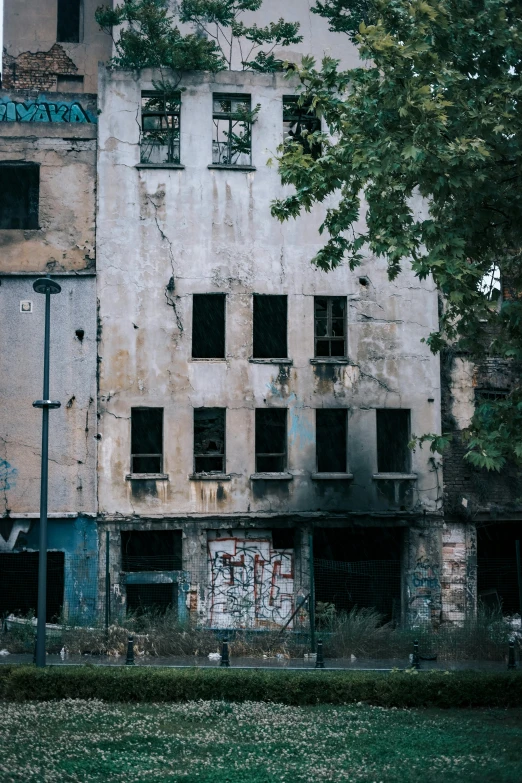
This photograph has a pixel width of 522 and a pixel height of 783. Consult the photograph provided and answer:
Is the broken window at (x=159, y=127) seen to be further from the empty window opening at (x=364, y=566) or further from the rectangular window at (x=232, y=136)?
the empty window opening at (x=364, y=566)

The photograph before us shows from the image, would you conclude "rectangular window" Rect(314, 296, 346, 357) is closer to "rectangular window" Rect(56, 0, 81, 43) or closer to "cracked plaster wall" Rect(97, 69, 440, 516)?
"cracked plaster wall" Rect(97, 69, 440, 516)

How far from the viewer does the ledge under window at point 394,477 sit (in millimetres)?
25344

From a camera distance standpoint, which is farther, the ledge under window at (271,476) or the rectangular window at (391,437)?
the rectangular window at (391,437)

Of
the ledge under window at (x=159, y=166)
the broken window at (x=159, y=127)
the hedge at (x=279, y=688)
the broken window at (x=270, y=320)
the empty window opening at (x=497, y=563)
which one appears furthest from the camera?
the broken window at (x=159, y=127)

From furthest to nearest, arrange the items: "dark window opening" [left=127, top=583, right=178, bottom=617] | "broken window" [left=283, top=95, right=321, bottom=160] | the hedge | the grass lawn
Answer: "broken window" [left=283, top=95, right=321, bottom=160]
"dark window opening" [left=127, top=583, right=178, bottom=617]
the hedge
the grass lawn

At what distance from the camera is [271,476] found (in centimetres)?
2500

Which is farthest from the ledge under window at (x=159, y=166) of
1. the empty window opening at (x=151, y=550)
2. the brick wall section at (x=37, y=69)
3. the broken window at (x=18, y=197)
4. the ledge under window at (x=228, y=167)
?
the brick wall section at (x=37, y=69)

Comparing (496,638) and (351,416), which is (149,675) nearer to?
(496,638)

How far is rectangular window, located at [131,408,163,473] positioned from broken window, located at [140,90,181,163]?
277 inches

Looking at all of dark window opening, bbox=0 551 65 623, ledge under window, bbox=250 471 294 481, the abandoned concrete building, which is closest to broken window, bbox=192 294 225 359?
the abandoned concrete building

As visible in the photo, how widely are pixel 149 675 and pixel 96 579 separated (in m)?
9.29

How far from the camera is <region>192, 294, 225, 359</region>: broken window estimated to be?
2559 centimetres

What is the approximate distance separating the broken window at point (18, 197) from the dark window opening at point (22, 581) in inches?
361

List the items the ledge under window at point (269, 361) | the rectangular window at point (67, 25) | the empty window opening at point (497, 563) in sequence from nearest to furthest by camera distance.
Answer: the empty window opening at point (497, 563) → the ledge under window at point (269, 361) → the rectangular window at point (67, 25)
